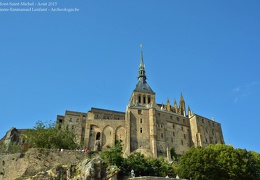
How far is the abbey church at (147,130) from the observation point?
68619 mm

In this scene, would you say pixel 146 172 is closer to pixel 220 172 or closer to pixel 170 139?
pixel 220 172

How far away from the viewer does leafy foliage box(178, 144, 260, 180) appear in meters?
40.8

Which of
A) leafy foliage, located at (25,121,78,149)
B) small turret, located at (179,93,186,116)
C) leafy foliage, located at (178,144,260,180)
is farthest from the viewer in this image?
small turret, located at (179,93,186,116)

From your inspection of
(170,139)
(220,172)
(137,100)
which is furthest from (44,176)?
(137,100)

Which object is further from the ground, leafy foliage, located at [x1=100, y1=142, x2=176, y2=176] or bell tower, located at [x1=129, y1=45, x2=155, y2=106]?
bell tower, located at [x1=129, y1=45, x2=155, y2=106]

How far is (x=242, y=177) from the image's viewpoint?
4116 centimetres

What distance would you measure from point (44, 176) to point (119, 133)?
128 feet

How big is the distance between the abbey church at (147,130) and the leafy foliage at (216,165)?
22671 millimetres

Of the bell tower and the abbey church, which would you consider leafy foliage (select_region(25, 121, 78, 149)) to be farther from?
the bell tower

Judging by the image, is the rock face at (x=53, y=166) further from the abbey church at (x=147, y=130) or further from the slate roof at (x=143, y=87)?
the slate roof at (x=143, y=87)

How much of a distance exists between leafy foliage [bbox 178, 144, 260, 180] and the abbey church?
22671mm

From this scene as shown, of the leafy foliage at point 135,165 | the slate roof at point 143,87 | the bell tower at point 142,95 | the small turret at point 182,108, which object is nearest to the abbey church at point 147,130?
the small turret at point 182,108

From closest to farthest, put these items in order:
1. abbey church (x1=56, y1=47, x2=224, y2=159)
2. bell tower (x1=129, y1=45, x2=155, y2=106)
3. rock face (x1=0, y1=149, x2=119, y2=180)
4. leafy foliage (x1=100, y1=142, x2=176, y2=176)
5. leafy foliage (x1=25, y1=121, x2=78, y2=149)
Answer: rock face (x1=0, y1=149, x2=119, y2=180) → leafy foliage (x1=100, y1=142, x2=176, y2=176) → leafy foliage (x1=25, y1=121, x2=78, y2=149) → abbey church (x1=56, y1=47, x2=224, y2=159) → bell tower (x1=129, y1=45, x2=155, y2=106)

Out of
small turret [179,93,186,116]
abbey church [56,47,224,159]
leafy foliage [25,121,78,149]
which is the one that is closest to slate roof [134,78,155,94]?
small turret [179,93,186,116]
